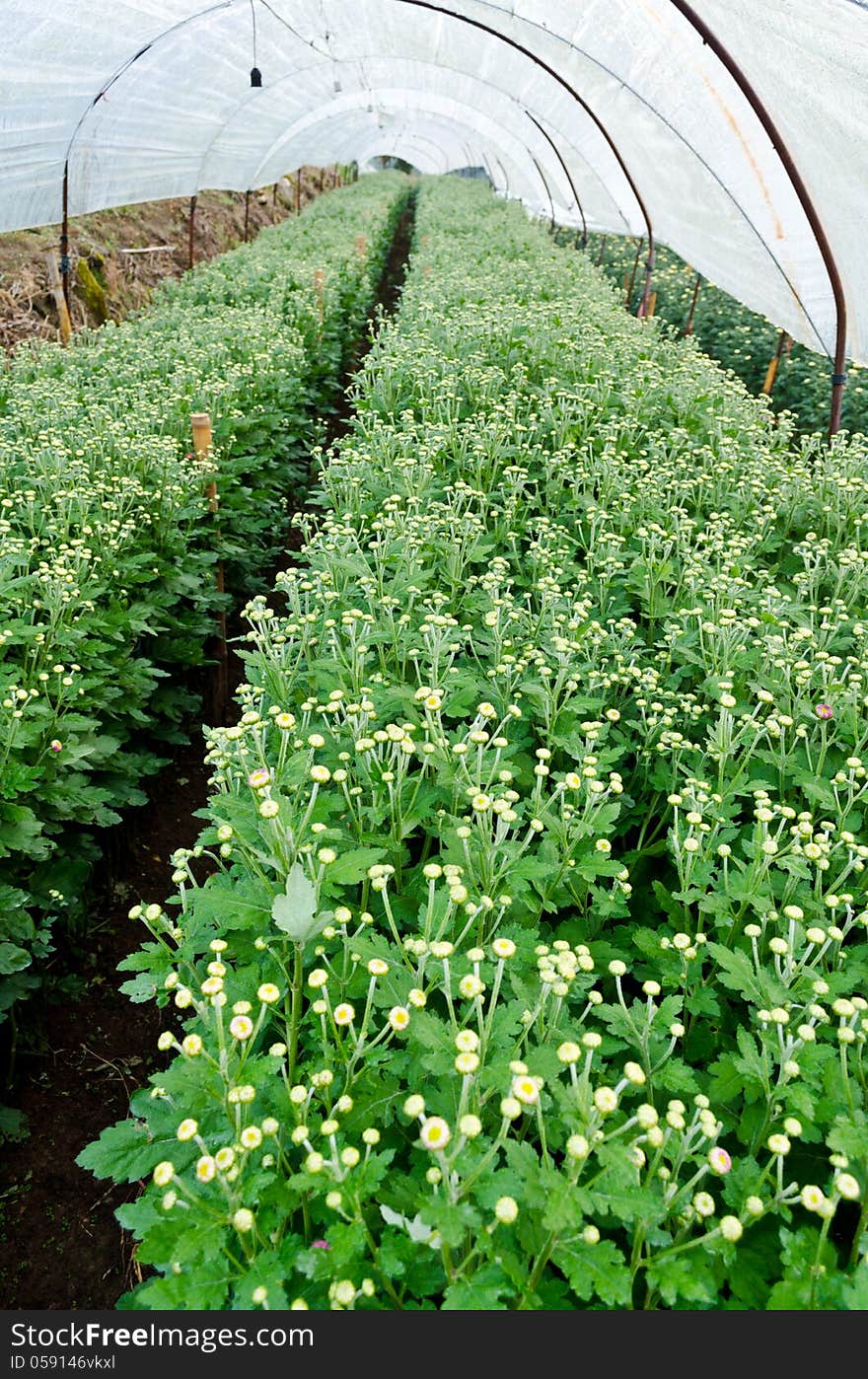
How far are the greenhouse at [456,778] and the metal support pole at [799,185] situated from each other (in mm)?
40

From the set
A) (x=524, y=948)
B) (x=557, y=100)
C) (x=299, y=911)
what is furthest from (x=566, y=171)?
(x=299, y=911)

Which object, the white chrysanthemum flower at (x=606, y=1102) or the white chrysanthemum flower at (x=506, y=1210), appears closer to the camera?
the white chrysanthemum flower at (x=506, y=1210)

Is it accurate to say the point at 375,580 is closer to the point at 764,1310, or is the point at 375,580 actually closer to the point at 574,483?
the point at 574,483

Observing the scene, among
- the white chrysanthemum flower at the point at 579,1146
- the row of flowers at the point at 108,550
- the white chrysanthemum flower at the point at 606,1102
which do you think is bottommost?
the row of flowers at the point at 108,550

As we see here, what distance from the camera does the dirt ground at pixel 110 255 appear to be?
42.7 feet

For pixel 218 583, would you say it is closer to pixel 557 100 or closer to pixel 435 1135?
pixel 435 1135

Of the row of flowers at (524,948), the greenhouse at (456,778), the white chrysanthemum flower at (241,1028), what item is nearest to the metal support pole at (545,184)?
the greenhouse at (456,778)

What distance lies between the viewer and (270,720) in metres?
2.57

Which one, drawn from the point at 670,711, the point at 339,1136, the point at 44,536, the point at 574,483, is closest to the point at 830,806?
the point at 670,711

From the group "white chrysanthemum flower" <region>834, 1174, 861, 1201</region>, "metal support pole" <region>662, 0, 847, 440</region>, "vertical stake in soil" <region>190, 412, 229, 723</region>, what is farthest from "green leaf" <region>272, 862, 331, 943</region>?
"metal support pole" <region>662, 0, 847, 440</region>

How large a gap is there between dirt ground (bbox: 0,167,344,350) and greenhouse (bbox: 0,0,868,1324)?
3.86m

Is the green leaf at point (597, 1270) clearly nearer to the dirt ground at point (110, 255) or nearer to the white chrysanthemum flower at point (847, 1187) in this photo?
the white chrysanthemum flower at point (847, 1187)

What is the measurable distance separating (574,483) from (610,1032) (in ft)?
10.1

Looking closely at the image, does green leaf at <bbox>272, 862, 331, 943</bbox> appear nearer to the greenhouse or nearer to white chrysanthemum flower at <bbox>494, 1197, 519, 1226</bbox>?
the greenhouse
